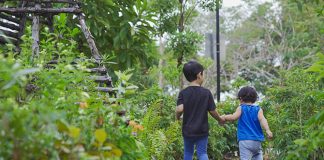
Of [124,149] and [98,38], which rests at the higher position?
[98,38]

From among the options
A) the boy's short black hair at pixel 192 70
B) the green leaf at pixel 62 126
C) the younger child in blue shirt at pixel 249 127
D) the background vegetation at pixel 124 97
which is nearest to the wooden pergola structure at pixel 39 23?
the background vegetation at pixel 124 97

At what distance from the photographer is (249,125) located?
5348 millimetres

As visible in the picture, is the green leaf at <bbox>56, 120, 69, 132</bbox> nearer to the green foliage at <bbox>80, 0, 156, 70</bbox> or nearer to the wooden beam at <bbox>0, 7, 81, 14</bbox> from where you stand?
the wooden beam at <bbox>0, 7, 81, 14</bbox>

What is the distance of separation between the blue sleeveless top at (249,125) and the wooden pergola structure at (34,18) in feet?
5.35

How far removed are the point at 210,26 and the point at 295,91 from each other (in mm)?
24336

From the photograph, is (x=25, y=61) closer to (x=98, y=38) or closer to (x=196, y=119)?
(x=196, y=119)

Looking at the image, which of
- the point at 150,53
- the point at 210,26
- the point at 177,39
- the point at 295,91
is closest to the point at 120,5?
the point at 150,53

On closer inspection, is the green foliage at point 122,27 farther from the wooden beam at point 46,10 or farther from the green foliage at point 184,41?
the wooden beam at point 46,10

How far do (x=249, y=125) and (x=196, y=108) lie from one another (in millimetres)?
694

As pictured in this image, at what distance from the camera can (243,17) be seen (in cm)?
2972

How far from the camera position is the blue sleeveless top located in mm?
5340

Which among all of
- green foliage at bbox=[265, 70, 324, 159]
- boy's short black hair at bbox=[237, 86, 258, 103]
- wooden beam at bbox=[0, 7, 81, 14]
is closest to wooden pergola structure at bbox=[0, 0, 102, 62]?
wooden beam at bbox=[0, 7, 81, 14]

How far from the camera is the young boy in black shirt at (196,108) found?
5016 millimetres

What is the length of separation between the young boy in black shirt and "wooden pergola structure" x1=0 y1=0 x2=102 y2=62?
96cm
